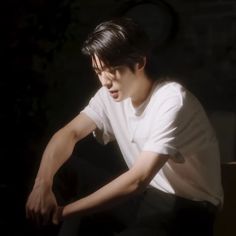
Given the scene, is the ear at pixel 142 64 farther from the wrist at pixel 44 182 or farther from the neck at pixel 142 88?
the wrist at pixel 44 182

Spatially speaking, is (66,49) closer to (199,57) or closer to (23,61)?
(23,61)

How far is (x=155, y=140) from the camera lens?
120 centimetres

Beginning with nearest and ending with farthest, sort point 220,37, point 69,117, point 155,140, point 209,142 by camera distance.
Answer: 1. point 155,140
2. point 209,142
3. point 69,117
4. point 220,37

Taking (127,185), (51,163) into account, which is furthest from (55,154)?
(127,185)

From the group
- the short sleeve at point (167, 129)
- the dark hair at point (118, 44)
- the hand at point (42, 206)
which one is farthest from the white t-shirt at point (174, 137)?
the hand at point (42, 206)

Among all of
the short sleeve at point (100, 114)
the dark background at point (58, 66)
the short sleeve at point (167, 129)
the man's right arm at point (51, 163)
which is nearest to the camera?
the short sleeve at point (167, 129)

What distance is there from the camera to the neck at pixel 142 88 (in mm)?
1311

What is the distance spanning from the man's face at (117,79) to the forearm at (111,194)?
0.20 m

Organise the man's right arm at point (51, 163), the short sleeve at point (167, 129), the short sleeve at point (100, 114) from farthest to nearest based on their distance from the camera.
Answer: the short sleeve at point (100, 114)
the man's right arm at point (51, 163)
the short sleeve at point (167, 129)

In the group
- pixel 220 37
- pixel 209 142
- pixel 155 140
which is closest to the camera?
pixel 155 140

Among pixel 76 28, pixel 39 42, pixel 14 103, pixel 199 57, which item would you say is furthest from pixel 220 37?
pixel 14 103

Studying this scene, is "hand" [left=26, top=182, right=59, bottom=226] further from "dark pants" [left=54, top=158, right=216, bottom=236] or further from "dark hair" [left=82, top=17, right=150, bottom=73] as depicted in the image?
"dark hair" [left=82, top=17, right=150, bottom=73]

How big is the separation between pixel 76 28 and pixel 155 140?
0.55m

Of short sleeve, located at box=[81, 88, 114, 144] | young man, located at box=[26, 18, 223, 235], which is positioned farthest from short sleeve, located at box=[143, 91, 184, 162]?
short sleeve, located at box=[81, 88, 114, 144]
